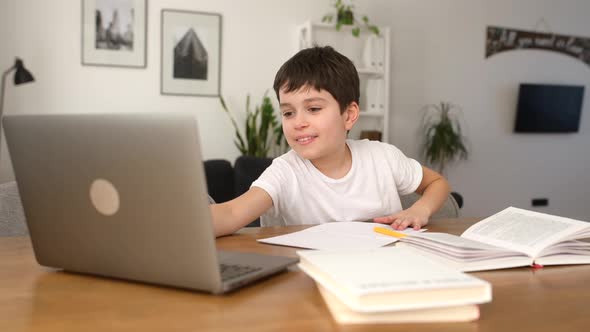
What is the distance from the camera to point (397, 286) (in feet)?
1.97

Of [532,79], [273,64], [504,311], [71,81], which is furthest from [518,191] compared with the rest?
[504,311]

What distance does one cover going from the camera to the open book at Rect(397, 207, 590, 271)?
92cm

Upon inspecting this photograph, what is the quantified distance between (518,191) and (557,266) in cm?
477

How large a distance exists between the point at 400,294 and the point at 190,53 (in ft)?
12.6

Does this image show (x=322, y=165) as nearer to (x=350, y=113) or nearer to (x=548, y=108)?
(x=350, y=113)

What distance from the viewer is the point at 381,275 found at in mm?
651

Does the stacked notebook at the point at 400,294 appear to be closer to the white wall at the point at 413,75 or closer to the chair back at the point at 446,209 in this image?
the chair back at the point at 446,209

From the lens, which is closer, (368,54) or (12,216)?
(12,216)

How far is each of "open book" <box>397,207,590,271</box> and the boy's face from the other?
54cm

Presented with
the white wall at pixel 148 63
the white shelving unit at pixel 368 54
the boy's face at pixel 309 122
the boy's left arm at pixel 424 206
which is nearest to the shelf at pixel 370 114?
the white shelving unit at pixel 368 54

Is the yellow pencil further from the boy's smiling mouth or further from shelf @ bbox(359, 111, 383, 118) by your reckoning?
shelf @ bbox(359, 111, 383, 118)

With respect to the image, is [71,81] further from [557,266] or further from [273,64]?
[557,266]

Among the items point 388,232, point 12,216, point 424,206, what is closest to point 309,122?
point 424,206

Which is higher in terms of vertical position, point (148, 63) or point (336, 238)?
point (148, 63)
